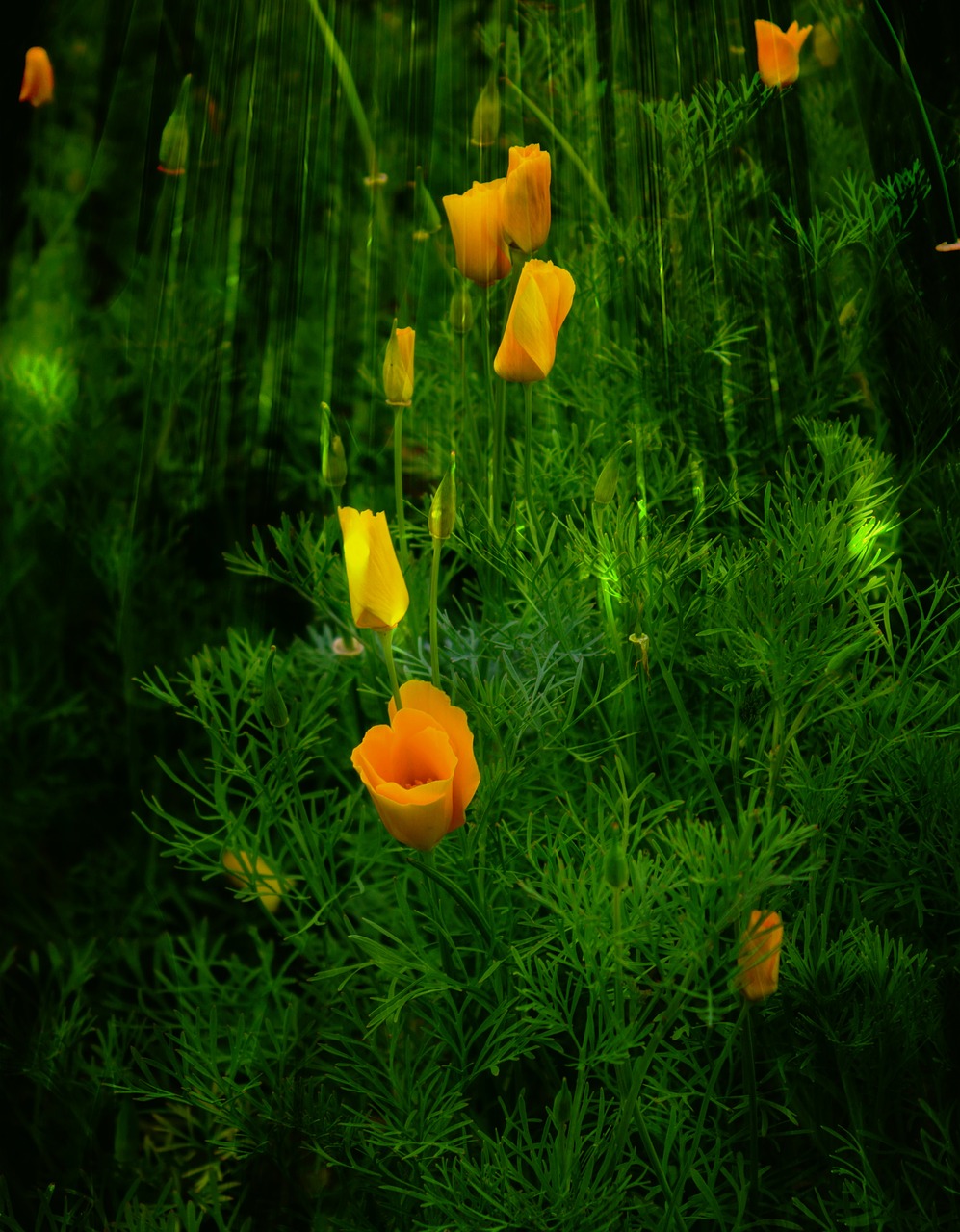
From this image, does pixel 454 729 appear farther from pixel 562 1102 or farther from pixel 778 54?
pixel 778 54

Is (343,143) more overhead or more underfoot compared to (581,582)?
more overhead

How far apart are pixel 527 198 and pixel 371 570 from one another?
20cm

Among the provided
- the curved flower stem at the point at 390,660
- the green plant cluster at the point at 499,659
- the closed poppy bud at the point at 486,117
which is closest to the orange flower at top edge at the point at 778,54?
the green plant cluster at the point at 499,659

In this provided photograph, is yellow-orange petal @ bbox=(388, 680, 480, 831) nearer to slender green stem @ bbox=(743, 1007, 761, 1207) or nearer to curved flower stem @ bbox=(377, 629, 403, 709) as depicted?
curved flower stem @ bbox=(377, 629, 403, 709)

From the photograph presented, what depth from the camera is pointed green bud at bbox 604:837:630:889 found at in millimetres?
347

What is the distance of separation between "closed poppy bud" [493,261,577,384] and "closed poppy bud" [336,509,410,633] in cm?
11

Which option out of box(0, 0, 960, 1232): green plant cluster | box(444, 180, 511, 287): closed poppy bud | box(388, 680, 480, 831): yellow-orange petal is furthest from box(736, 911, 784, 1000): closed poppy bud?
box(444, 180, 511, 287): closed poppy bud

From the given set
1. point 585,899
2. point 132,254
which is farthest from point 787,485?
point 132,254

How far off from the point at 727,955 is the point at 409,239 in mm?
674

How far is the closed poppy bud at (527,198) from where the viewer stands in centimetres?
45

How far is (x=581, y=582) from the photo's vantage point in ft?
1.72

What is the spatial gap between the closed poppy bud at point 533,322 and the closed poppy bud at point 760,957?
0.87 feet

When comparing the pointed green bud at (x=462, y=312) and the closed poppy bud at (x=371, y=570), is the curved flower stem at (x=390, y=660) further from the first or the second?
the pointed green bud at (x=462, y=312)

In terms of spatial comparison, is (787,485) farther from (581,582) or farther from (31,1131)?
(31,1131)
